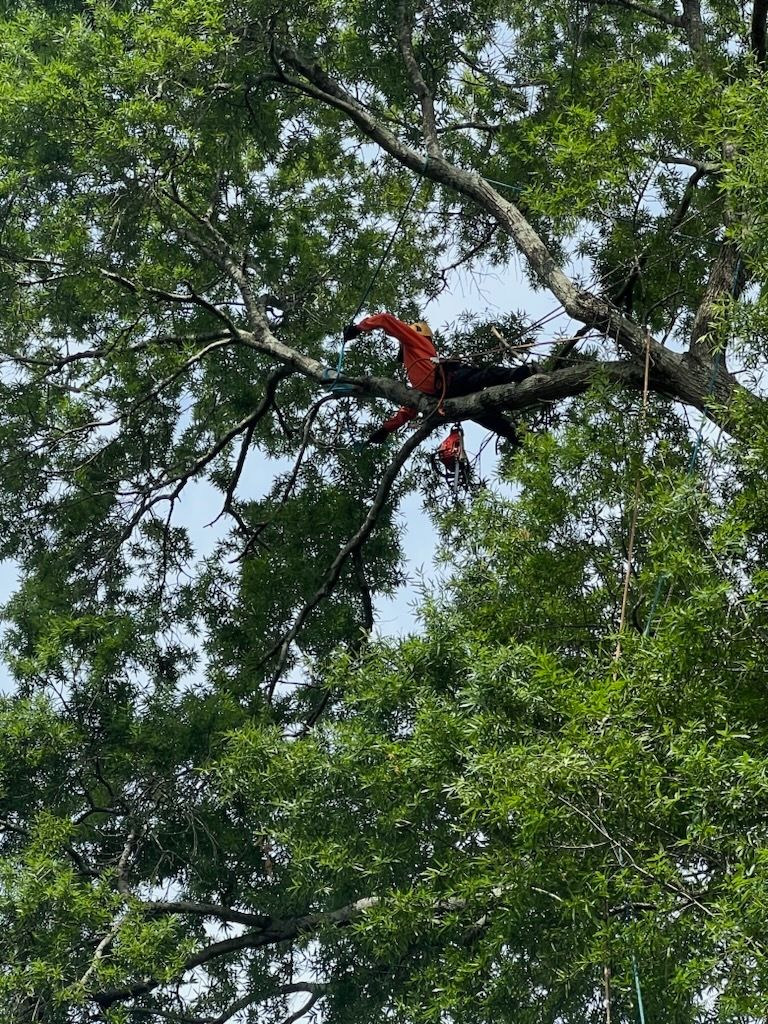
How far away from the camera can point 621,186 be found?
23.9 feet

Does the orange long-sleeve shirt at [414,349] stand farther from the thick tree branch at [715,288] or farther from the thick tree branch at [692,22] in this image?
the thick tree branch at [692,22]

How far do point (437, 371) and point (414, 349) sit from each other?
0.19 m

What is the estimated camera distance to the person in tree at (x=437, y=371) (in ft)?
27.2

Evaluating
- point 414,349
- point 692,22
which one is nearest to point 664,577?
point 414,349

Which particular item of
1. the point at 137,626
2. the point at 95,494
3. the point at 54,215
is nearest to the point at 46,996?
the point at 137,626

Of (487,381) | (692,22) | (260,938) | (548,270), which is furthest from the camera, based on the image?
(692,22)

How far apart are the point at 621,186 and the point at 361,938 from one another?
153 inches

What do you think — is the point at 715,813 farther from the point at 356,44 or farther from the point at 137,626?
the point at 356,44

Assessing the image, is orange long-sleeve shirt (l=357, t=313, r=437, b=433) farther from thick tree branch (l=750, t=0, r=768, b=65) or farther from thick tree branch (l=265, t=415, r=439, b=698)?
thick tree branch (l=750, t=0, r=768, b=65)

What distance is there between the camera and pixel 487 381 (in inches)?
328

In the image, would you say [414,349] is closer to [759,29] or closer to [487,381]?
[487,381]

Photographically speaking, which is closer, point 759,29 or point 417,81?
point 759,29

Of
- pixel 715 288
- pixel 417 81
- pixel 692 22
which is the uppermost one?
pixel 417 81

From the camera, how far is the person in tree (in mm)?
8281
